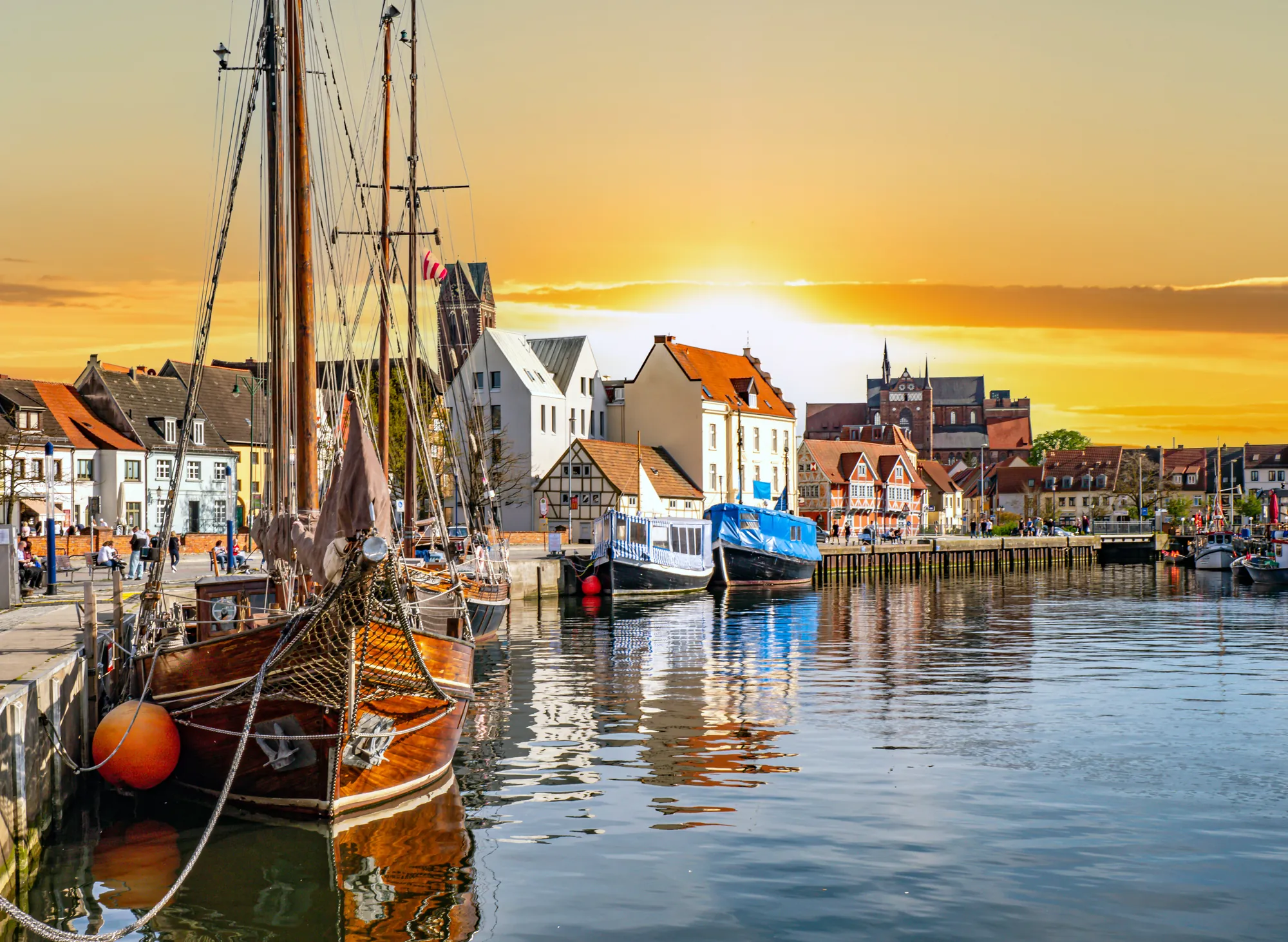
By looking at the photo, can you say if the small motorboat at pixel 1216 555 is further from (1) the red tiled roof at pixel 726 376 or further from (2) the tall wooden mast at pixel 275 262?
(2) the tall wooden mast at pixel 275 262

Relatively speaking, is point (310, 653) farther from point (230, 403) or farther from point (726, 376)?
point (726, 376)

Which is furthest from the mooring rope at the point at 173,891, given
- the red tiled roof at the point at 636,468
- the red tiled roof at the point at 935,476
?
the red tiled roof at the point at 935,476

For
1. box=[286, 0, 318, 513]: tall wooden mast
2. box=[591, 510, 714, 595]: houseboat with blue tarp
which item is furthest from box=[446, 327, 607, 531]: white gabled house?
box=[286, 0, 318, 513]: tall wooden mast

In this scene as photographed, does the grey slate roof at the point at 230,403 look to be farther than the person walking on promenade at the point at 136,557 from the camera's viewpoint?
Yes

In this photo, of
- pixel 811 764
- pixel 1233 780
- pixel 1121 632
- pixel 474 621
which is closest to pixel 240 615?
pixel 811 764

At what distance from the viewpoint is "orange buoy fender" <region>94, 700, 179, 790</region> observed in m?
17.4

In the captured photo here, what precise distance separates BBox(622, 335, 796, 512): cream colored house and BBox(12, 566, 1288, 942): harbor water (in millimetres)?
61016

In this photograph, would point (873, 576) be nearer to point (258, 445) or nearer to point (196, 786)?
point (258, 445)

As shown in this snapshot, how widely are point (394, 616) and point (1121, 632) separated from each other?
104ft

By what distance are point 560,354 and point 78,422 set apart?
30412 mm

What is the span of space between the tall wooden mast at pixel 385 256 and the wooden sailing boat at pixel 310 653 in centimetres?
1502

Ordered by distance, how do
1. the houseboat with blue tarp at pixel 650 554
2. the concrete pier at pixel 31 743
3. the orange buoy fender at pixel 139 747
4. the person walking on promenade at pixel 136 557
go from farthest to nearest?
the houseboat with blue tarp at pixel 650 554 < the person walking on promenade at pixel 136 557 < the orange buoy fender at pixel 139 747 < the concrete pier at pixel 31 743

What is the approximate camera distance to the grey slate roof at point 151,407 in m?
82.7

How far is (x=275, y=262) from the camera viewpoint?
74.1ft
